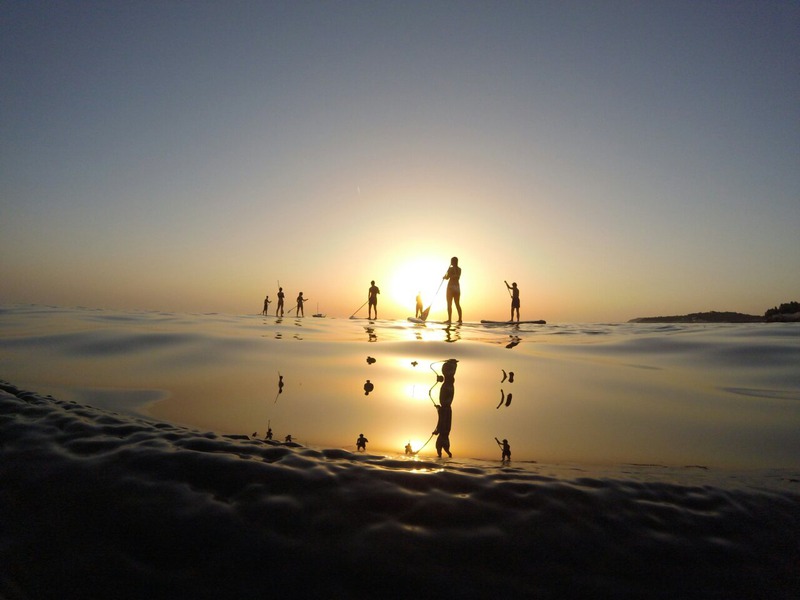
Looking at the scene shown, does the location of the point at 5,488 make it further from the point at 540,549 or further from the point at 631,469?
the point at 631,469

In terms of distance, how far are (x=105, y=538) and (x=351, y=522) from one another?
33.0 inches

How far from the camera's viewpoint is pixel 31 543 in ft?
4.26

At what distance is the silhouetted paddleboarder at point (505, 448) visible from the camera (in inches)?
89.0

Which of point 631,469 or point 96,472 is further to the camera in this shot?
point 631,469

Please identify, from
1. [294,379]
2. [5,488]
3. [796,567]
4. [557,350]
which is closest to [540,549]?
[796,567]

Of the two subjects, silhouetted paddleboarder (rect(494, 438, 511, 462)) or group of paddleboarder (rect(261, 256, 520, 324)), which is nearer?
silhouetted paddleboarder (rect(494, 438, 511, 462))

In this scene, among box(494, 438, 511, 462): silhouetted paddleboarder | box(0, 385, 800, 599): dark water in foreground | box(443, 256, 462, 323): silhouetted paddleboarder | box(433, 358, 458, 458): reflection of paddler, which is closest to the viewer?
box(0, 385, 800, 599): dark water in foreground

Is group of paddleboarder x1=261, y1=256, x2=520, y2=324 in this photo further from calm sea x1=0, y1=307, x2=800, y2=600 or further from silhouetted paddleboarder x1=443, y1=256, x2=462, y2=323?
calm sea x1=0, y1=307, x2=800, y2=600

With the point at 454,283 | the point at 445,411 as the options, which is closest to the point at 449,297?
the point at 454,283

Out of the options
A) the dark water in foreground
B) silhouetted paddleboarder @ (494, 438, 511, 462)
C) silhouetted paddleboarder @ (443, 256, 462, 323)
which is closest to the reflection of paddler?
silhouetted paddleboarder @ (494, 438, 511, 462)

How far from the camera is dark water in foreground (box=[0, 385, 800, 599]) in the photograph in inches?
47.0

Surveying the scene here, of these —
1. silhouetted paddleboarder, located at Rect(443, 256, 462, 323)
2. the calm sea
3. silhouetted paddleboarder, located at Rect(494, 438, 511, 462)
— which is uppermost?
silhouetted paddleboarder, located at Rect(443, 256, 462, 323)

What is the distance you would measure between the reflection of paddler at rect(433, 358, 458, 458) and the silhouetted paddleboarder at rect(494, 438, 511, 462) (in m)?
0.31

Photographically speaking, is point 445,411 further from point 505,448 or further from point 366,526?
point 366,526
